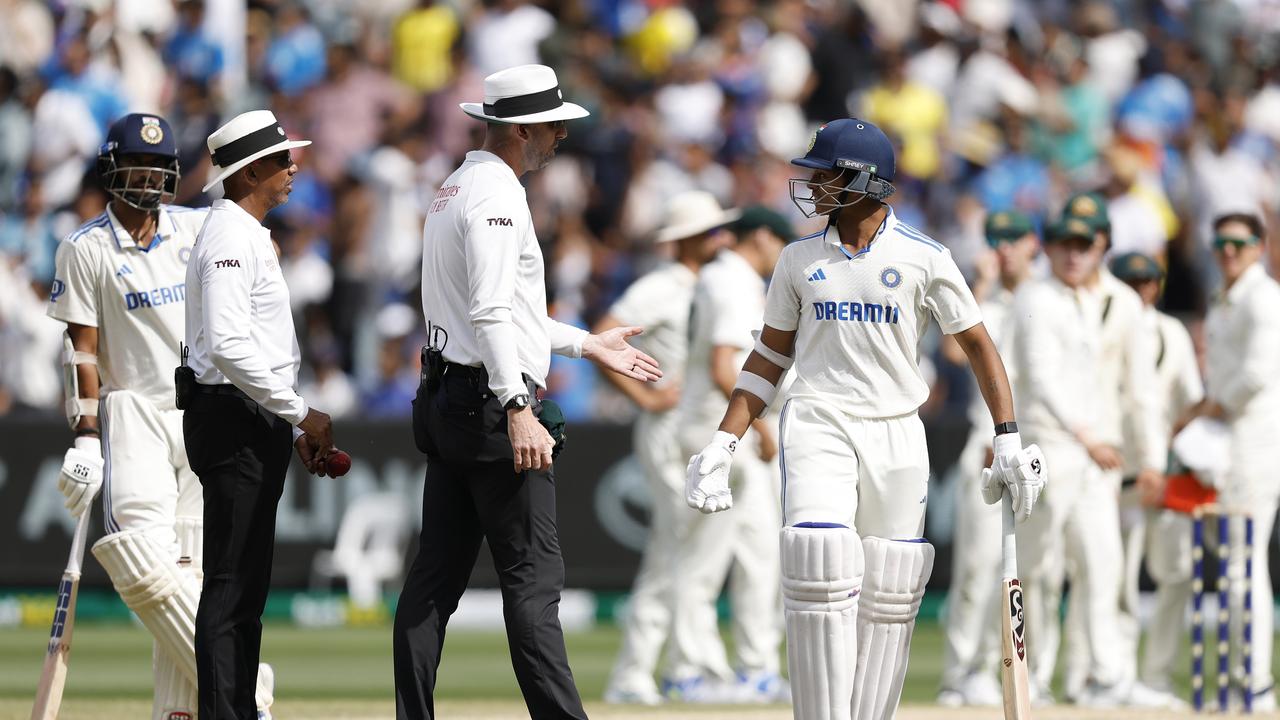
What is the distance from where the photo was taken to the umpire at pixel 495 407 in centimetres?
683

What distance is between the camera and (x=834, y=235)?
23.8 ft

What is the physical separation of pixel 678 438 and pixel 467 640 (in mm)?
4069

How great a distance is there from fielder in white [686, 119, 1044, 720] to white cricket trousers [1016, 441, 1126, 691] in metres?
3.92

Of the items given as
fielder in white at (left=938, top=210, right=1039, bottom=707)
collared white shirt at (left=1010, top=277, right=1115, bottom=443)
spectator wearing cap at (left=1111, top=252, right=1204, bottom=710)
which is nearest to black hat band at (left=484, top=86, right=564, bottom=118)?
collared white shirt at (left=1010, top=277, right=1115, bottom=443)

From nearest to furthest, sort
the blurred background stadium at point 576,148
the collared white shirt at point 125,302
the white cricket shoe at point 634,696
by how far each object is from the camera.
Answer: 1. the collared white shirt at point 125,302
2. the white cricket shoe at point 634,696
3. the blurred background stadium at point 576,148

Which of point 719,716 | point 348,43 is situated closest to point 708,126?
point 348,43

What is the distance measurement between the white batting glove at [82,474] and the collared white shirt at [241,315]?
2.66 feet

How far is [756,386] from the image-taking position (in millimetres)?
7363

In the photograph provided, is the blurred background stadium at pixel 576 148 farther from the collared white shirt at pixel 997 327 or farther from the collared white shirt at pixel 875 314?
the collared white shirt at pixel 875 314

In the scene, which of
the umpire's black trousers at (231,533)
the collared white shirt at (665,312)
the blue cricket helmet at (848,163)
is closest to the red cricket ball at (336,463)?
the umpire's black trousers at (231,533)

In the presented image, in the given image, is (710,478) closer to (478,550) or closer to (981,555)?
(478,550)

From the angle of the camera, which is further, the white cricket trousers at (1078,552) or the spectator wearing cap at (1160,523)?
the spectator wearing cap at (1160,523)

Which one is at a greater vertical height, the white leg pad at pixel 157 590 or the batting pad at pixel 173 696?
the white leg pad at pixel 157 590

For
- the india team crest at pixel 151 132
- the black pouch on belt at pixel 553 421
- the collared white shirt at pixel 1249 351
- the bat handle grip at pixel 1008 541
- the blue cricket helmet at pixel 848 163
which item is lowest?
the bat handle grip at pixel 1008 541
